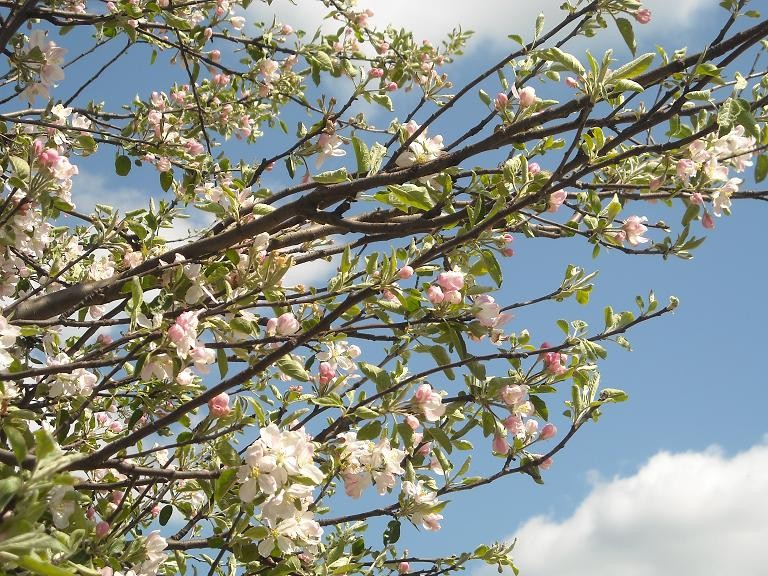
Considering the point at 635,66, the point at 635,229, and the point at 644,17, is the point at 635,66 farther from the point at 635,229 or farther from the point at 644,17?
the point at 644,17

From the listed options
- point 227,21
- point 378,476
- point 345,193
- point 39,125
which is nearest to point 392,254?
point 345,193

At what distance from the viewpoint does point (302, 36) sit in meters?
4.02

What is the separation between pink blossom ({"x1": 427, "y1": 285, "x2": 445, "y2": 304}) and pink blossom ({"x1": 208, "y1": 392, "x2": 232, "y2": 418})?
0.57 metres

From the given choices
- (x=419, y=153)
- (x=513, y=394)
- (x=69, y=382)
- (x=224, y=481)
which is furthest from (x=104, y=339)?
(x=513, y=394)

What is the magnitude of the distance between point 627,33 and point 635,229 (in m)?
0.54

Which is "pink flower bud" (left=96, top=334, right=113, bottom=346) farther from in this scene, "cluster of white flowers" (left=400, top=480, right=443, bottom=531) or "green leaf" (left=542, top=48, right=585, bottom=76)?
"green leaf" (left=542, top=48, right=585, bottom=76)

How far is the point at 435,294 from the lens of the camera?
6.53 ft

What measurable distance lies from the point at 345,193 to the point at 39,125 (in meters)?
1.39

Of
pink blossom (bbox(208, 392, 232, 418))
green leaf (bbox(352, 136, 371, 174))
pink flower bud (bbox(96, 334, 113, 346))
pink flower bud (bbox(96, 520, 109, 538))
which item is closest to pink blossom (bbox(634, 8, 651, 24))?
green leaf (bbox(352, 136, 371, 174))

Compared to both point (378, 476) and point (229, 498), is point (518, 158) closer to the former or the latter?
point (378, 476)

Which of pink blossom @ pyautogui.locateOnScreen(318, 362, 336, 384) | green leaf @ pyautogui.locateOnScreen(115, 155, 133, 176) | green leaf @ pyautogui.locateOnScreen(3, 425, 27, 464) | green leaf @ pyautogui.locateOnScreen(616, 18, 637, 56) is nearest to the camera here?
green leaf @ pyautogui.locateOnScreen(3, 425, 27, 464)

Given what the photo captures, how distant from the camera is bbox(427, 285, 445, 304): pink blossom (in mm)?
1986

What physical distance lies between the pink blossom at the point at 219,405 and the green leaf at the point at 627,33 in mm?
1348

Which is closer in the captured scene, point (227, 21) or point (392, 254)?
point (392, 254)
